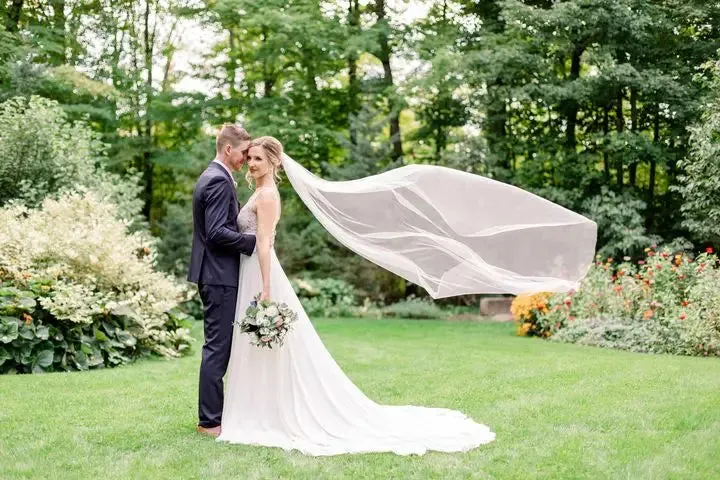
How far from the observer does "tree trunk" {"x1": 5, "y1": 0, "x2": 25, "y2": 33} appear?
20.1 metres

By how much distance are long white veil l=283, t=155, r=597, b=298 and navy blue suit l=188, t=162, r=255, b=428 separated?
2.01 feet

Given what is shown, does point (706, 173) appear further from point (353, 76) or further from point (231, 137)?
point (231, 137)

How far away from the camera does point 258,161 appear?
5910mm

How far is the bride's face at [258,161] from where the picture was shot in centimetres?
590

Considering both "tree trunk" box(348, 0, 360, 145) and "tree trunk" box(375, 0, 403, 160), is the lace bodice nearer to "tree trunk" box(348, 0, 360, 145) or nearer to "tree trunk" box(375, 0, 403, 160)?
"tree trunk" box(375, 0, 403, 160)

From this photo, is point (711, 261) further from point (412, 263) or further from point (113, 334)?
point (113, 334)

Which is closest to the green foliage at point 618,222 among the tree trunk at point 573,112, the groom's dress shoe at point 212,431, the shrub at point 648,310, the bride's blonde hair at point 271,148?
the tree trunk at point 573,112

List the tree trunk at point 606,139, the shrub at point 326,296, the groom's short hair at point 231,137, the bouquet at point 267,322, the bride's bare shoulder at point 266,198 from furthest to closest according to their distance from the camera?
the tree trunk at point 606,139 → the shrub at point 326,296 → the groom's short hair at point 231,137 → the bride's bare shoulder at point 266,198 → the bouquet at point 267,322

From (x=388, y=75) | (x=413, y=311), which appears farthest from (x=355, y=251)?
(x=388, y=75)

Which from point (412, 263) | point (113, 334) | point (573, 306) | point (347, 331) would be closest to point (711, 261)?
point (573, 306)

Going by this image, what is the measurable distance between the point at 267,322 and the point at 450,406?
234 centimetres

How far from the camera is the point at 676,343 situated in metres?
11.1

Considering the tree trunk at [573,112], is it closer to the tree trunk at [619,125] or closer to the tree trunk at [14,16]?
the tree trunk at [619,125]

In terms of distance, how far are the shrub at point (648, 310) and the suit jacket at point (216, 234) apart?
24.6 feet
